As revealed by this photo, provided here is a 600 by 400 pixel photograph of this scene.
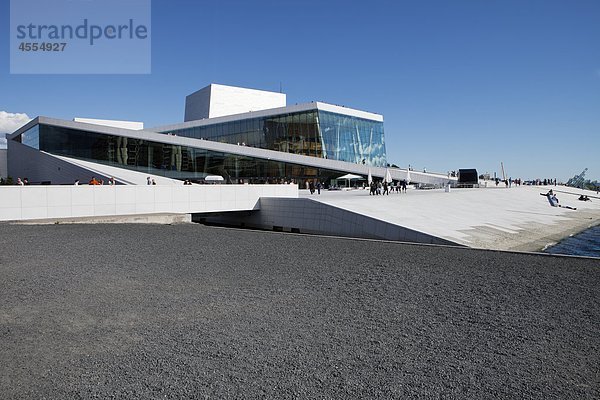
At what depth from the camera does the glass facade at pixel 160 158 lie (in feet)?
115

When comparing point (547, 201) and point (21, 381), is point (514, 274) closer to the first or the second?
point (21, 381)

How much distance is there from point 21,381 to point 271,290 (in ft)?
11.3

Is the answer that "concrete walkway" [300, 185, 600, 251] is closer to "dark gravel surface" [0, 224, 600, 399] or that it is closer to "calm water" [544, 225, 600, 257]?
"calm water" [544, 225, 600, 257]

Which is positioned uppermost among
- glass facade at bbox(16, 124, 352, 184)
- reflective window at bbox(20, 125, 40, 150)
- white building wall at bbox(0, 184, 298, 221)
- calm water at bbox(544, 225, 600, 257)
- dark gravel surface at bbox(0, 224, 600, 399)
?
reflective window at bbox(20, 125, 40, 150)

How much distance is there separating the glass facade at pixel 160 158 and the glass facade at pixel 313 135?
3.81 metres

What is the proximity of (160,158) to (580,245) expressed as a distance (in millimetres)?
Result: 32060

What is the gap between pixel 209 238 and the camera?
11938 millimetres

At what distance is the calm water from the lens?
46.5ft

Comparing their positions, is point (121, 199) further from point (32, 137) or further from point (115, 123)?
point (115, 123)

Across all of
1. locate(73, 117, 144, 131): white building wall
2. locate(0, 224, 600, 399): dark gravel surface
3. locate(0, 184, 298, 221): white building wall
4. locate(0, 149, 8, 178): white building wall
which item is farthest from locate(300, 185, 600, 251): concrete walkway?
locate(0, 149, 8, 178): white building wall

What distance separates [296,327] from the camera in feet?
15.2

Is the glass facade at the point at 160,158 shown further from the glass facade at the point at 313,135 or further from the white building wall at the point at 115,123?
the white building wall at the point at 115,123

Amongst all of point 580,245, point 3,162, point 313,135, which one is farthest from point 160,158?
point 3,162

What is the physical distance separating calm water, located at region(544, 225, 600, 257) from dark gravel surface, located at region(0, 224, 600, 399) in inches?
263
